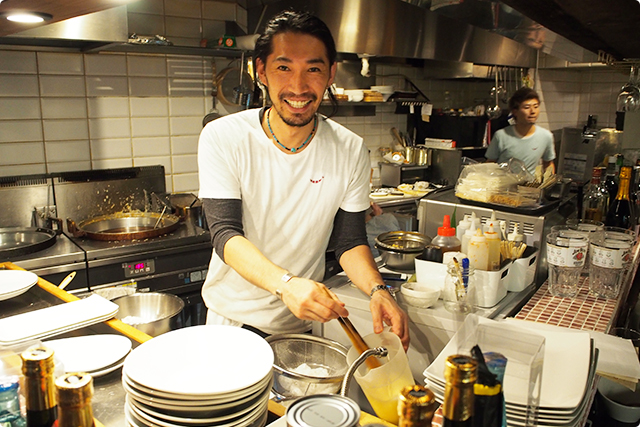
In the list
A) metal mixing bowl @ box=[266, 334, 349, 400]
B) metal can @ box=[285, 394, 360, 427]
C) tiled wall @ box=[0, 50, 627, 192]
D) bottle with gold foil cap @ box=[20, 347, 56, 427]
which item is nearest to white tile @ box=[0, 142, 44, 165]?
tiled wall @ box=[0, 50, 627, 192]

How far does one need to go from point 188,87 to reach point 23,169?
1.17 metres

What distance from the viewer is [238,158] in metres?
1.75

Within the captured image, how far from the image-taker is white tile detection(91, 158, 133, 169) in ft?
11.2

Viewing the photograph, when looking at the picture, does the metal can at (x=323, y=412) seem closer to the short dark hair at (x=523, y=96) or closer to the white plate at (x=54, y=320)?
the white plate at (x=54, y=320)

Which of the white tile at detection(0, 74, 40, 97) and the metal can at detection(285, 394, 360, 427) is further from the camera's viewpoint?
the white tile at detection(0, 74, 40, 97)

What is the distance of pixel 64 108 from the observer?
3270 mm

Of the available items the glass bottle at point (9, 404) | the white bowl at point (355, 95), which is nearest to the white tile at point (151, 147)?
the white bowl at point (355, 95)

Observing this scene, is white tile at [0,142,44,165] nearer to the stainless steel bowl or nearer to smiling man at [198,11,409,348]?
the stainless steel bowl

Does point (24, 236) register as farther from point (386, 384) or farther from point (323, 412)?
point (323, 412)

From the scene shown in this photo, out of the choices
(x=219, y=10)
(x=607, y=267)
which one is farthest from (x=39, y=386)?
(x=219, y=10)

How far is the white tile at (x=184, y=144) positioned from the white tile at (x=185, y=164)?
0.11ft

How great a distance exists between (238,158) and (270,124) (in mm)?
174

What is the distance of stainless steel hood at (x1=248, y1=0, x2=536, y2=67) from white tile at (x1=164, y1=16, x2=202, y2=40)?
1.31 ft

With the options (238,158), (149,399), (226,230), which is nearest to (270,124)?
(238,158)
